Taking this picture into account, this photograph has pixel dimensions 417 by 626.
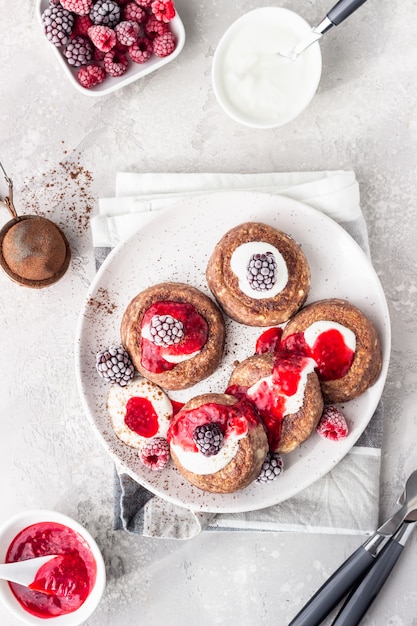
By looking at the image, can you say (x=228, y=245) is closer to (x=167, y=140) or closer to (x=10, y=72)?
(x=167, y=140)

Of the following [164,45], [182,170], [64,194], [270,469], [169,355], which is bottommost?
[270,469]

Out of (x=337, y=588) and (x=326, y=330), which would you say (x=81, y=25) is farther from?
(x=337, y=588)

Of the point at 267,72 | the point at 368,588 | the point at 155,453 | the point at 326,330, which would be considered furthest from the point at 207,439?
the point at 267,72

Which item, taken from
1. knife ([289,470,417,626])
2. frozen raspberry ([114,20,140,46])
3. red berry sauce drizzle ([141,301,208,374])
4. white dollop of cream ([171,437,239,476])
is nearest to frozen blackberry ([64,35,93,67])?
frozen raspberry ([114,20,140,46])

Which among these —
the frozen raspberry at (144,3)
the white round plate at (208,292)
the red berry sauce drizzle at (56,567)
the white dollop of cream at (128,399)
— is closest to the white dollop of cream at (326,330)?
the white round plate at (208,292)

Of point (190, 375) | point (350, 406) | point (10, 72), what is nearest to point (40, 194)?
point (10, 72)
